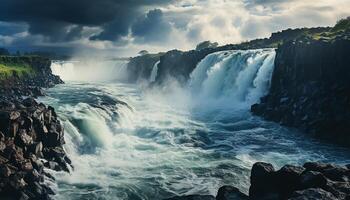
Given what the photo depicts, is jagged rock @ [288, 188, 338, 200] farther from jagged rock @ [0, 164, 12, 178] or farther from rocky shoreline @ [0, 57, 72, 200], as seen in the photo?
jagged rock @ [0, 164, 12, 178]

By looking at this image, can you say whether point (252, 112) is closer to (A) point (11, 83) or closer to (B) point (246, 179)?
(B) point (246, 179)

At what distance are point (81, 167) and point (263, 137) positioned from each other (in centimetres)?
2078

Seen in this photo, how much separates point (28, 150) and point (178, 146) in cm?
1530

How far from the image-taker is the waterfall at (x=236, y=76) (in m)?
65.2

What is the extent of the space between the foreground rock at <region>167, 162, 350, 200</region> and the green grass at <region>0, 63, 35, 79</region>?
72.5 m

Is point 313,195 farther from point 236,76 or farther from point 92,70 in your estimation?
point 92,70

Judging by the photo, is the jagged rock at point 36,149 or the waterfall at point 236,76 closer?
the jagged rock at point 36,149

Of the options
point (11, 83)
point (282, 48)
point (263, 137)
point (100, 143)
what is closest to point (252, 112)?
point (282, 48)

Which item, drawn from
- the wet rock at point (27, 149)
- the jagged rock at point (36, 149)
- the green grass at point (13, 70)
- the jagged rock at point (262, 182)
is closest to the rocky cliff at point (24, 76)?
the green grass at point (13, 70)

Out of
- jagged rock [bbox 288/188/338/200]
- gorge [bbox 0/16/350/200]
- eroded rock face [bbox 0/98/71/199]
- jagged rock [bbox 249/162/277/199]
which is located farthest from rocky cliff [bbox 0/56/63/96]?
jagged rock [bbox 288/188/338/200]

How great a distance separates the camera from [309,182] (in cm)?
2191

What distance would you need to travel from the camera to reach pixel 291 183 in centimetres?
2322

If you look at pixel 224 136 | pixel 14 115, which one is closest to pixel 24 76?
pixel 224 136

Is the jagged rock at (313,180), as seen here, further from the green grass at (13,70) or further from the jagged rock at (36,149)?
the green grass at (13,70)
